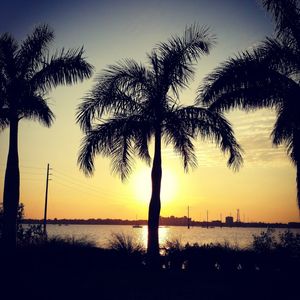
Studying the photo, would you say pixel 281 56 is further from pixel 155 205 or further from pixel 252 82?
pixel 155 205

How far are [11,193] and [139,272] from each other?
6.33m

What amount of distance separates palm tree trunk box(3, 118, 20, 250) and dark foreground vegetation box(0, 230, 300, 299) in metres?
1.06

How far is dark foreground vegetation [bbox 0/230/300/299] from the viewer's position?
9.55 m

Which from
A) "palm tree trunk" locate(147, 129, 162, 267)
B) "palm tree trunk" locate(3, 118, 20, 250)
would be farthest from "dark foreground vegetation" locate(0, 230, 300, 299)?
"palm tree trunk" locate(3, 118, 20, 250)

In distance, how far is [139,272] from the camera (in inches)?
477

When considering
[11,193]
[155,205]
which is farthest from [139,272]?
[11,193]

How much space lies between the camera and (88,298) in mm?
8789

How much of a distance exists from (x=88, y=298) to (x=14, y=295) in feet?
5.53

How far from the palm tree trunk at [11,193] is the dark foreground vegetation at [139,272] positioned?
1.06m

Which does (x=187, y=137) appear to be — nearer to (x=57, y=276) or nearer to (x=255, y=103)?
(x=255, y=103)

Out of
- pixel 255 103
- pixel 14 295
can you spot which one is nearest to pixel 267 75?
pixel 255 103

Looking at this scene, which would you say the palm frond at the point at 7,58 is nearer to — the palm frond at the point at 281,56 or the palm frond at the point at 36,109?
the palm frond at the point at 36,109

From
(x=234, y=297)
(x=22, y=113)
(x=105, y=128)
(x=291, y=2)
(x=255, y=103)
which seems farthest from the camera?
(x=22, y=113)

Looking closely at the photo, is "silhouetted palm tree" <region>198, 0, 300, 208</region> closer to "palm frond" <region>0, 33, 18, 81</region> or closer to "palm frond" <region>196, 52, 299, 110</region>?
"palm frond" <region>196, 52, 299, 110</region>
